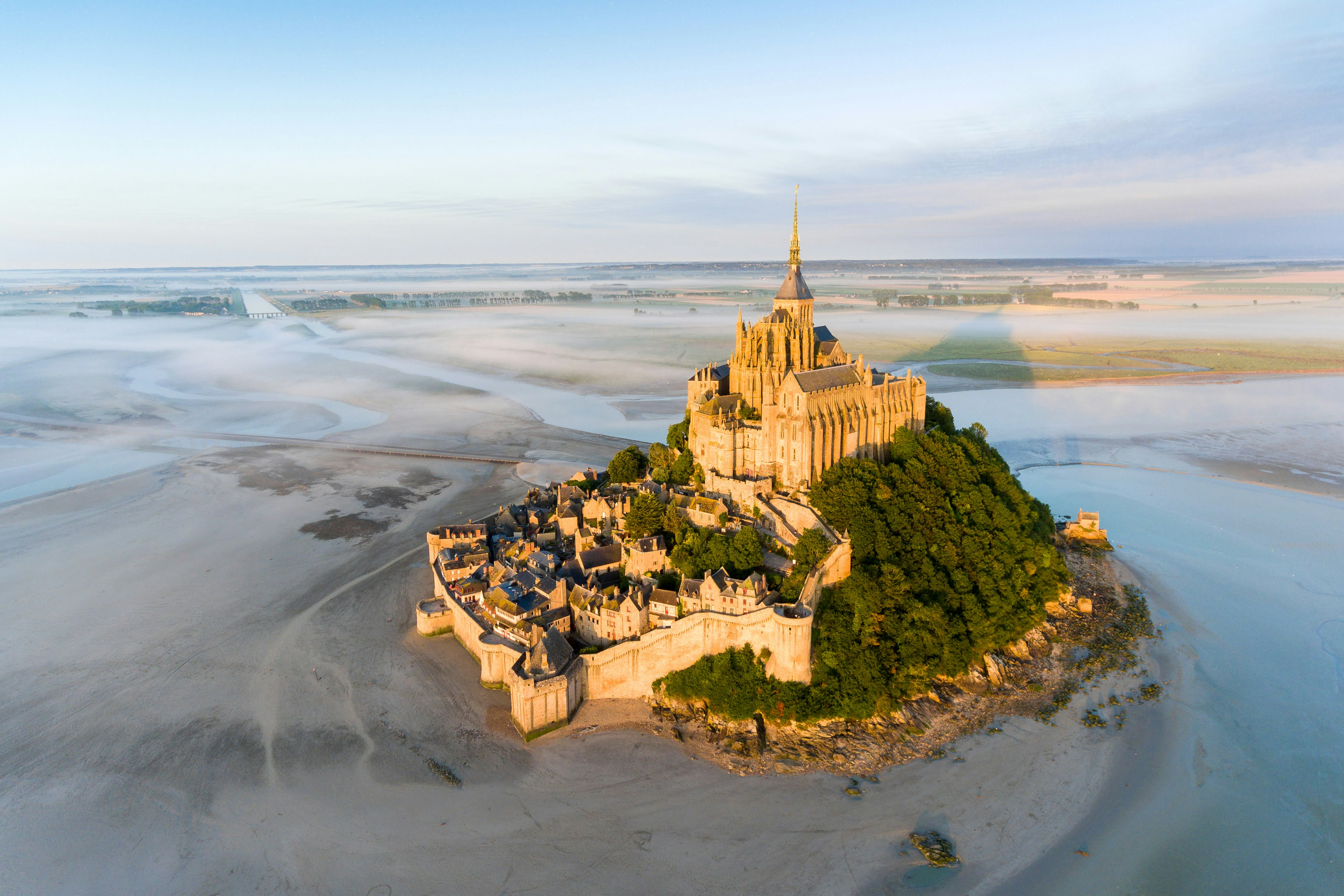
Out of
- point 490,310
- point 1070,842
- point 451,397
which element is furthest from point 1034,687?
point 490,310

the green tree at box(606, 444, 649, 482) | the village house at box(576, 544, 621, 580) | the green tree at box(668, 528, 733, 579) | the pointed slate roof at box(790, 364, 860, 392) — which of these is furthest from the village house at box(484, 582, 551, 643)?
the pointed slate roof at box(790, 364, 860, 392)

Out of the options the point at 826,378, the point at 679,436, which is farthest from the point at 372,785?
the point at 826,378

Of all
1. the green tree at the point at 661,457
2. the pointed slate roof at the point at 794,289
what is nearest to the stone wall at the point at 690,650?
the green tree at the point at 661,457

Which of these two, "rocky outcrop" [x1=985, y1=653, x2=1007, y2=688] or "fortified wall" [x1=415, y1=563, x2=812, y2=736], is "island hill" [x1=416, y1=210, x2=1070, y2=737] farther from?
"rocky outcrop" [x1=985, y1=653, x2=1007, y2=688]

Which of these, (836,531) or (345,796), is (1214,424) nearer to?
(836,531)

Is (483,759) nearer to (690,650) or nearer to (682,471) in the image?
(690,650)

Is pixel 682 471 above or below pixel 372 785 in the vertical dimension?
above
